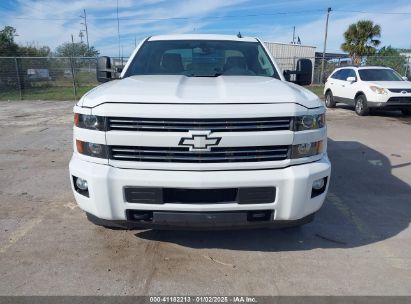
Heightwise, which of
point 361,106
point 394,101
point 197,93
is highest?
point 197,93

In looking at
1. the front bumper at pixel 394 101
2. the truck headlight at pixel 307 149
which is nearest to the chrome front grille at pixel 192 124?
the truck headlight at pixel 307 149

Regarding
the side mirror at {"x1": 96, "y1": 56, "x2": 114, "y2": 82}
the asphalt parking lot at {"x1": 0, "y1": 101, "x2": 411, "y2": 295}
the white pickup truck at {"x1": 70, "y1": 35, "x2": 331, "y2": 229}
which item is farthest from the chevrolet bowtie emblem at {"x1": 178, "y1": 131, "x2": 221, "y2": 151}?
the side mirror at {"x1": 96, "y1": 56, "x2": 114, "y2": 82}

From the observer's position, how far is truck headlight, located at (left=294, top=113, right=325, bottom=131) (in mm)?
2944

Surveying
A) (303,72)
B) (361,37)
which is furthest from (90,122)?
(361,37)

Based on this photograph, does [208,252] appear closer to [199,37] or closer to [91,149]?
[91,149]

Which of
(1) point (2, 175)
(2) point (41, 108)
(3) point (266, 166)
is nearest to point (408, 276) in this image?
(3) point (266, 166)

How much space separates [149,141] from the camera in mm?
2826

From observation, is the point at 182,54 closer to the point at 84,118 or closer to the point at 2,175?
the point at 84,118

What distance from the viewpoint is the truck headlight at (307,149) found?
2967 millimetres

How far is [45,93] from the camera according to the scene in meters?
20.2

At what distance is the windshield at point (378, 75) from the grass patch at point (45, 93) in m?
12.7

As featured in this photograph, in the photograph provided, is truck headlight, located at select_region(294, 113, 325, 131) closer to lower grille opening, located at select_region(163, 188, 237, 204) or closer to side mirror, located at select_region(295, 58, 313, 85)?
lower grille opening, located at select_region(163, 188, 237, 204)

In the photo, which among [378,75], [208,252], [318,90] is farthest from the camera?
[318,90]

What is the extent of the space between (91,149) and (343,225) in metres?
2.66
